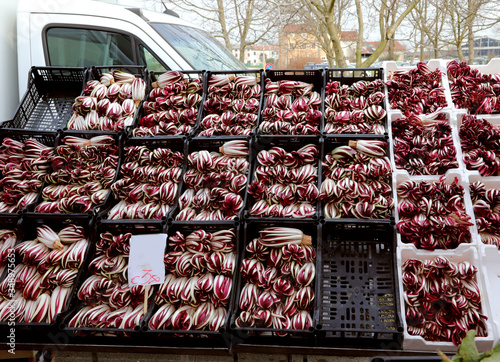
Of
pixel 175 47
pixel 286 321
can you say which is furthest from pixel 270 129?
pixel 175 47

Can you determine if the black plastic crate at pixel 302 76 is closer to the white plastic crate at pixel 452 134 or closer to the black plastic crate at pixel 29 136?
the white plastic crate at pixel 452 134

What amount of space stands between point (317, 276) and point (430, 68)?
6.31 ft

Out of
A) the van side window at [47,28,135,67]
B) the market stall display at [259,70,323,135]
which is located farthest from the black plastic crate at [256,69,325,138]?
the van side window at [47,28,135,67]

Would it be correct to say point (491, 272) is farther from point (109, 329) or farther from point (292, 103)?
point (109, 329)

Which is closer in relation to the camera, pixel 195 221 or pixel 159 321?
pixel 159 321

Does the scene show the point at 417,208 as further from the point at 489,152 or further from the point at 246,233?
the point at 246,233

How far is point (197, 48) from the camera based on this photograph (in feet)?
13.7

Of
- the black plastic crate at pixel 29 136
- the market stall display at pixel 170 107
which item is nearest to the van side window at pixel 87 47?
the market stall display at pixel 170 107

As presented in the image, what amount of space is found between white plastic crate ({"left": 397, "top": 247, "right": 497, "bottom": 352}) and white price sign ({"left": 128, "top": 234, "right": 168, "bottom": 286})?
1.25 metres

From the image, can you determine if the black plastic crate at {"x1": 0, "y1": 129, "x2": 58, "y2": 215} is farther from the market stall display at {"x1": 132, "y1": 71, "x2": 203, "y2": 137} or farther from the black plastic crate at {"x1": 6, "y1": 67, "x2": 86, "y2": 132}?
the market stall display at {"x1": 132, "y1": 71, "x2": 203, "y2": 137}

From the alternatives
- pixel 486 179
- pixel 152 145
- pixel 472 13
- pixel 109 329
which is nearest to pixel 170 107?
pixel 152 145

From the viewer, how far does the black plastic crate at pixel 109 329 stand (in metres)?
1.80

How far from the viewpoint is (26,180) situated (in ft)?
8.34

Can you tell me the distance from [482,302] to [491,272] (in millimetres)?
236
